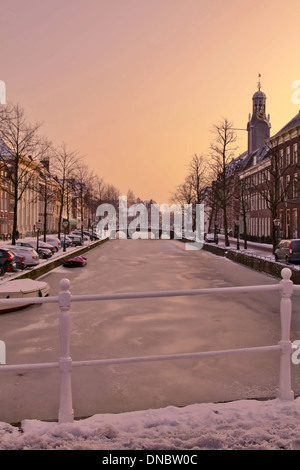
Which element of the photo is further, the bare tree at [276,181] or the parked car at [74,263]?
the bare tree at [276,181]

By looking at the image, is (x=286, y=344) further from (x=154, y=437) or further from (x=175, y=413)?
(x=154, y=437)

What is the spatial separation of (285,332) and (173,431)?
154cm

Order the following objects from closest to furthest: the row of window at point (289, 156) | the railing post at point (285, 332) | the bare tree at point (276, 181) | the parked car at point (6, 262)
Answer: the railing post at point (285, 332), the parked car at point (6, 262), the bare tree at point (276, 181), the row of window at point (289, 156)

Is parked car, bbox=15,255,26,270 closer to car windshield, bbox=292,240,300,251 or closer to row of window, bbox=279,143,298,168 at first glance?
car windshield, bbox=292,240,300,251

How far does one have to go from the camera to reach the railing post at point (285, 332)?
4648 millimetres

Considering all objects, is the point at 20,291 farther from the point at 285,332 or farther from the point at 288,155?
the point at 288,155

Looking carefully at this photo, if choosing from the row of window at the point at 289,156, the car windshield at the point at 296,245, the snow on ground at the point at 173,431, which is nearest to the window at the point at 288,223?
the row of window at the point at 289,156

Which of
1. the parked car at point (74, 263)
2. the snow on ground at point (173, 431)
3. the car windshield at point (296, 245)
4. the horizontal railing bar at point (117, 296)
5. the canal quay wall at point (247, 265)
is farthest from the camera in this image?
the parked car at point (74, 263)

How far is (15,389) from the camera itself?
24.6ft

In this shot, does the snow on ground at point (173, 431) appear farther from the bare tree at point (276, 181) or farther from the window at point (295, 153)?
the window at point (295, 153)

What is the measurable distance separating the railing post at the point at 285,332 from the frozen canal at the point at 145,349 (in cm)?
213

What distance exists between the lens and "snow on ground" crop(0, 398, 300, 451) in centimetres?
384

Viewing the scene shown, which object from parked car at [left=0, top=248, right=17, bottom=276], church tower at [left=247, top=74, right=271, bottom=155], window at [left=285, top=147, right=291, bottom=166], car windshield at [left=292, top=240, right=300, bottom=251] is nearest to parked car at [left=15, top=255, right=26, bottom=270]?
parked car at [left=0, top=248, right=17, bottom=276]

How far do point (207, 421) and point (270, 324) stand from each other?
996cm
